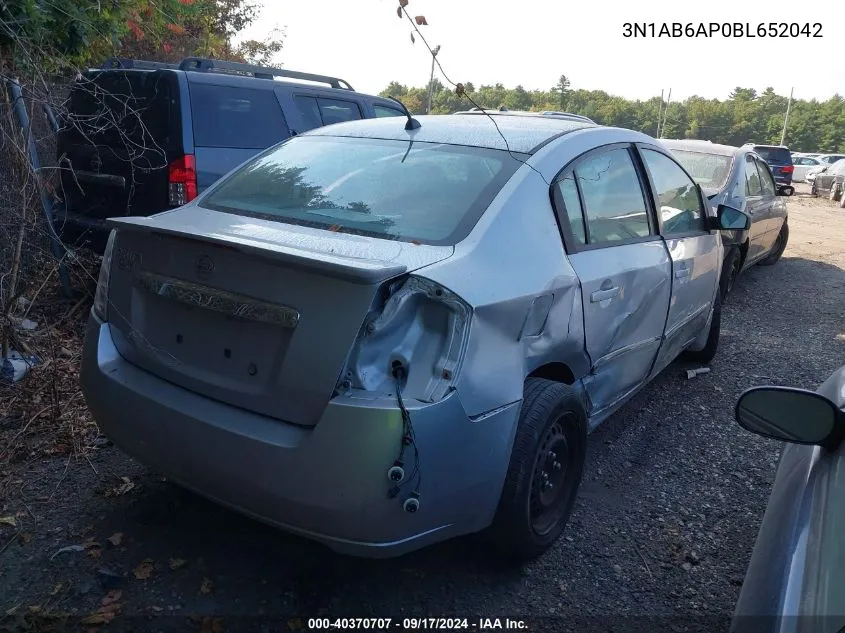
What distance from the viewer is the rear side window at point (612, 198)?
346cm

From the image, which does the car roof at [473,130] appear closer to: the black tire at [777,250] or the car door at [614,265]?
the car door at [614,265]

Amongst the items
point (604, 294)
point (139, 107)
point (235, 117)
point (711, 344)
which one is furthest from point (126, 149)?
point (711, 344)

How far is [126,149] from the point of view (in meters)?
5.69

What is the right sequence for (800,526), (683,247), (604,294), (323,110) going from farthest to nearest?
(323,110) < (683,247) < (604,294) < (800,526)

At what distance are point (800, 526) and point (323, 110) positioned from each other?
21.3 ft

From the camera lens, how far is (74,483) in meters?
3.43

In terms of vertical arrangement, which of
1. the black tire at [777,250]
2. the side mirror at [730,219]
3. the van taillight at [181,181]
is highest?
the van taillight at [181,181]

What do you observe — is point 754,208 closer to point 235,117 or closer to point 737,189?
point 737,189

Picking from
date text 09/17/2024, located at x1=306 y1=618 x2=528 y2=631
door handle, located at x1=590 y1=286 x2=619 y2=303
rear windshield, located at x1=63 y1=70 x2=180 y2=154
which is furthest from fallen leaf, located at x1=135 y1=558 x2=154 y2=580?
rear windshield, located at x1=63 y1=70 x2=180 y2=154

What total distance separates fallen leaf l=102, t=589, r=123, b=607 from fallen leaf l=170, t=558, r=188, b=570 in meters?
0.22

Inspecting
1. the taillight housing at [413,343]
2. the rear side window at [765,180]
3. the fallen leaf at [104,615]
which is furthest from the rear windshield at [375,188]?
the rear side window at [765,180]

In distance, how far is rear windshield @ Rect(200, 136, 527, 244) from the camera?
2920 millimetres

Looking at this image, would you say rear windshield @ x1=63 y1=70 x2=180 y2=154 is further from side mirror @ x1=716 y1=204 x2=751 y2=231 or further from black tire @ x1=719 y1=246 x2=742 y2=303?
black tire @ x1=719 y1=246 x2=742 y2=303

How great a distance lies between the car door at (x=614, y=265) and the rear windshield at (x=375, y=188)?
43cm
